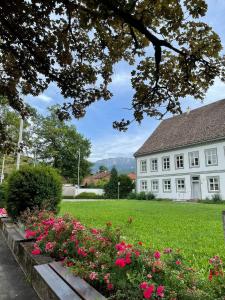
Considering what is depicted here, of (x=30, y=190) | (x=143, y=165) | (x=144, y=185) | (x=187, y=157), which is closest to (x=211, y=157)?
(x=187, y=157)

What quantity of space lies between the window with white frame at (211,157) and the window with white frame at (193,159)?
58.4 inches

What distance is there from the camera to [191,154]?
32312 mm

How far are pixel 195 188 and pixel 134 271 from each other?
30.3 meters

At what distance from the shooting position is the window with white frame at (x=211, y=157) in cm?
2934

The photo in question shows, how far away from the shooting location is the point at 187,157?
1287 inches

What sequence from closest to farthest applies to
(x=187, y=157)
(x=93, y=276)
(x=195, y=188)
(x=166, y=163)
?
1. (x=93, y=276)
2. (x=195, y=188)
3. (x=187, y=157)
4. (x=166, y=163)

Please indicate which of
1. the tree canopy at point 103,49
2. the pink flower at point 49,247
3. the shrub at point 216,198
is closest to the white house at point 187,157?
the shrub at point 216,198

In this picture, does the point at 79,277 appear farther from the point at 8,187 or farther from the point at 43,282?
the point at 8,187

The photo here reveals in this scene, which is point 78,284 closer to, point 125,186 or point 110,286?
point 110,286

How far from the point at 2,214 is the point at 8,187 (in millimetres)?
2857

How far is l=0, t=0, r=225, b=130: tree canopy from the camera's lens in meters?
4.48

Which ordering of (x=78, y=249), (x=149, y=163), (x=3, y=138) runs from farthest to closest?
1. (x=149, y=163)
2. (x=3, y=138)
3. (x=78, y=249)

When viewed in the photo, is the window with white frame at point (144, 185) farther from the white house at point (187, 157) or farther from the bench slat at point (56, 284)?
the bench slat at point (56, 284)

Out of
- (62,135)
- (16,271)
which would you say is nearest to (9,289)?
(16,271)
